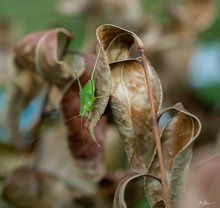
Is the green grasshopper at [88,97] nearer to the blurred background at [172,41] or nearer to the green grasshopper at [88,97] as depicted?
the green grasshopper at [88,97]

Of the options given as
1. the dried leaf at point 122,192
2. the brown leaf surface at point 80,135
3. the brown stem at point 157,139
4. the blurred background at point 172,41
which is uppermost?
the brown stem at point 157,139

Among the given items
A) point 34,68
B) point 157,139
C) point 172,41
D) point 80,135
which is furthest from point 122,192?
point 172,41

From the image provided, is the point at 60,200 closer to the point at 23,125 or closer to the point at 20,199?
the point at 20,199

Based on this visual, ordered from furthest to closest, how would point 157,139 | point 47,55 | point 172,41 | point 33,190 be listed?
point 172,41 < point 33,190 < point 47,55 < point 157,139

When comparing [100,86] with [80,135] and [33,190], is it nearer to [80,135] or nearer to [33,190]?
[80,135]

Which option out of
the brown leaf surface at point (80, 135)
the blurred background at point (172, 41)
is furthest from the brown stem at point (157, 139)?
the blurred background at point (172, 41)

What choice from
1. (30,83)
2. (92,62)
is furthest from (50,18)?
(92,62)
